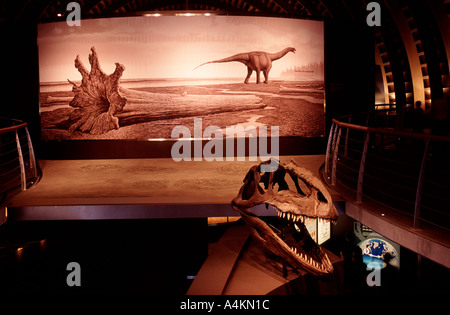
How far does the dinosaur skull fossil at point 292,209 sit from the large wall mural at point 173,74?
176 inches

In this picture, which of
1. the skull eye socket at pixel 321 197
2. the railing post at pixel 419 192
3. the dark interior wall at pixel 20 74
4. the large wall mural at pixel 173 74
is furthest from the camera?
the dark interior wall at pixel 20 74

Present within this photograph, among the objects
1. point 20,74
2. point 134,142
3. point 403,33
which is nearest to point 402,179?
point 134,142

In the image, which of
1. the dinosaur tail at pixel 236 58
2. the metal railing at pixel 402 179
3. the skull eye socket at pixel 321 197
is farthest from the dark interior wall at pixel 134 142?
the skull eye socket at pixel 321 197

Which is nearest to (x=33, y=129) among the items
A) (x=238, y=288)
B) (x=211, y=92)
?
(x=211, y=92)

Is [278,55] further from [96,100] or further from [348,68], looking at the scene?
[96,100]

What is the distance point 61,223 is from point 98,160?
2154mm

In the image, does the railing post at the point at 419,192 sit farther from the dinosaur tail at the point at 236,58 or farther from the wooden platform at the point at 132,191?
the dinosaur tail at the point at 236,58

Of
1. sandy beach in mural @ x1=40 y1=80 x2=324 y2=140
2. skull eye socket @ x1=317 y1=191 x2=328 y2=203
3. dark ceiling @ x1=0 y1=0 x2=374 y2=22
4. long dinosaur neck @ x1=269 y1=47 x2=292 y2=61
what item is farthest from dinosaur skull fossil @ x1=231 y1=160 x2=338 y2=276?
Answer: dark ceiling @ x1=0 y1=0 x2=374 y2=22

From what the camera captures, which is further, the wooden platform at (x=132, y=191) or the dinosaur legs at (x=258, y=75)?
the dinosaur legs at (x=258, y=75)

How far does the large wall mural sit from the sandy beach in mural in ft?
0.07

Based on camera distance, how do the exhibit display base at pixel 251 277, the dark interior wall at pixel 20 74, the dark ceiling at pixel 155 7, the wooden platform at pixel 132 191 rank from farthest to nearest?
1. the dark ceiling at pixel 155 7
2. the dark interior wall at pixel 20 74
3. the wooden platform at pixel 132 191
4. the exhibit display base at pixel 251 277

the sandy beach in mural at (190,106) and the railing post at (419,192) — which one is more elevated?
the sandy beach in mural at (190,106)

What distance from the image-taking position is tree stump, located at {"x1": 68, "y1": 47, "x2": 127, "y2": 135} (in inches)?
338

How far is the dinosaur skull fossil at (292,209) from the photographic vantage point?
381cm
